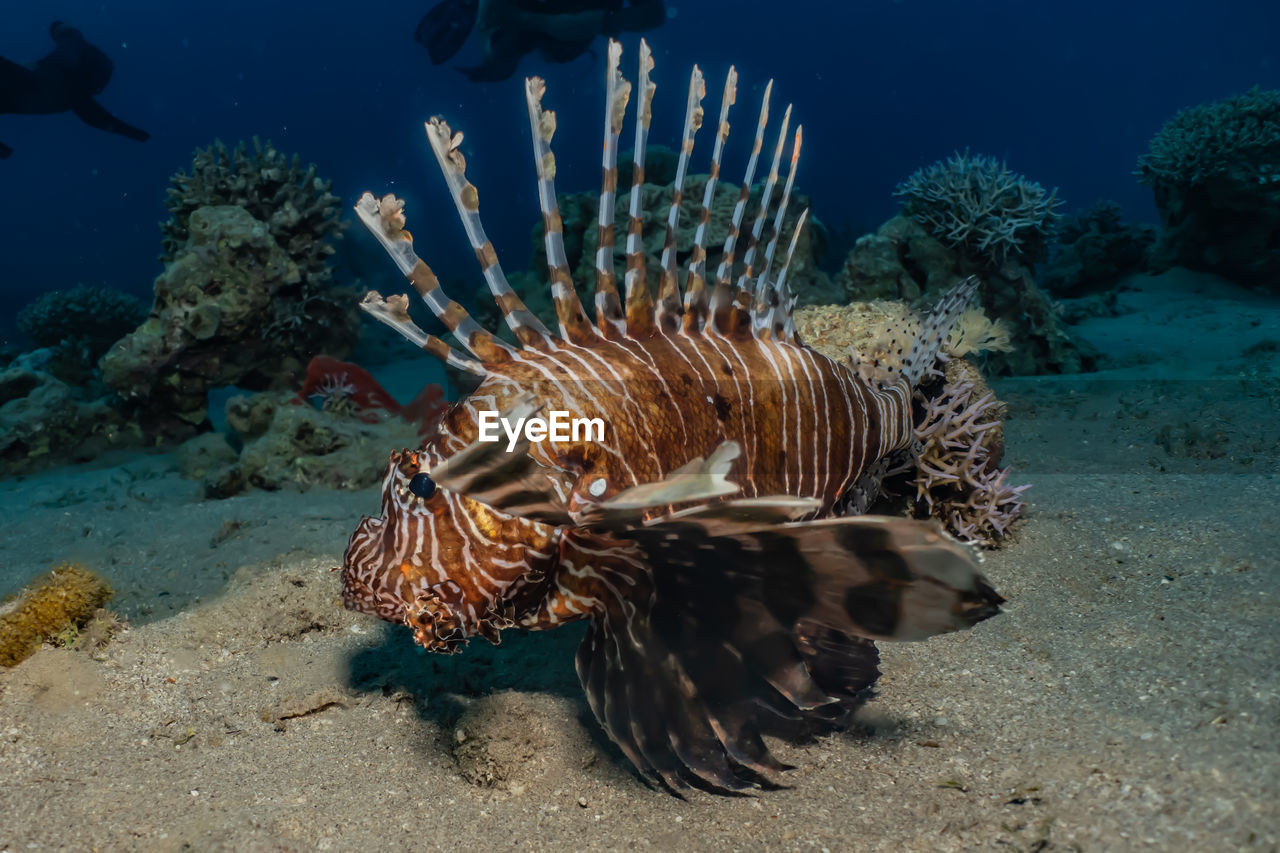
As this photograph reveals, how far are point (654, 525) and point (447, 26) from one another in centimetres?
1995

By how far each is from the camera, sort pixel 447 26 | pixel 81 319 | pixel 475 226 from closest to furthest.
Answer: pixel 475 226
pixel 81 319
pixel 447 26

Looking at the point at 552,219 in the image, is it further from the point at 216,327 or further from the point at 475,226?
the point at 216,327

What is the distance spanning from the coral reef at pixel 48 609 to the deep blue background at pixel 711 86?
143 ft

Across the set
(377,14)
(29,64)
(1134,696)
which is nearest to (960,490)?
(1134,696)

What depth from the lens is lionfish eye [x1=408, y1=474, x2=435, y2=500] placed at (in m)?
1.89

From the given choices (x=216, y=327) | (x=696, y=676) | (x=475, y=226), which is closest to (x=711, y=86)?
(x=216, y=327)

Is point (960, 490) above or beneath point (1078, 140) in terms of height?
beneath

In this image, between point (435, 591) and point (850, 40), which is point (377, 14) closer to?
point (850, 40)

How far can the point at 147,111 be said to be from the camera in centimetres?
7088

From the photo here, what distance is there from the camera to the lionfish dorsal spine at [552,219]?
2080 millimetres

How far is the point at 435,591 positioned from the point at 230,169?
27.6 ft

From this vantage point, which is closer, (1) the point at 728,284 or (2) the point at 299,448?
(1) the point at 728,284

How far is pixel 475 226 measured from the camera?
2.24 meters

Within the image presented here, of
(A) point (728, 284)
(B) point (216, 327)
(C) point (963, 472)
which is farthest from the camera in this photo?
(B) point (216, 327)
